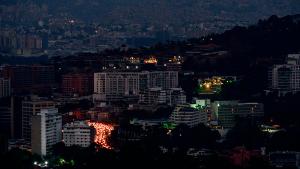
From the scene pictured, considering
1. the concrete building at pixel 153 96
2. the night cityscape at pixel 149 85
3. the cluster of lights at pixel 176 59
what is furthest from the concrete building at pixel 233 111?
the cluster of lights at pixel 176 59

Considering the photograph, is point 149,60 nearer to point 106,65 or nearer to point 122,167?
point 106,65

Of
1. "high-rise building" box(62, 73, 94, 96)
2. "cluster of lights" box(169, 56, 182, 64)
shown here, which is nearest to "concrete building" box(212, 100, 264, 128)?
"high-rise building" box(62, 73, 94, 96)

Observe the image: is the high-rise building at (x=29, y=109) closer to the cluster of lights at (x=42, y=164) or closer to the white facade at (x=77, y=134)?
the white facade at (x=77, y=134)

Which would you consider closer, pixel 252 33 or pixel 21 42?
pixel 252 33

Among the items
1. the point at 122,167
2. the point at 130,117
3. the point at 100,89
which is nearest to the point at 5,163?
the point at 122,167

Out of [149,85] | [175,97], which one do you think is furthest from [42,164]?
[149,85]
